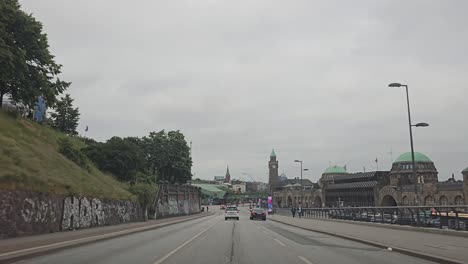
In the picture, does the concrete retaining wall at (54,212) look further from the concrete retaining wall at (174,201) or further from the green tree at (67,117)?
the green tree at (67,117)

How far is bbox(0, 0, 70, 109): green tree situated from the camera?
3559 centimetres

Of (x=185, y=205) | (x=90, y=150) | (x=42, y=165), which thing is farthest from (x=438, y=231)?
(x=185, y=205)

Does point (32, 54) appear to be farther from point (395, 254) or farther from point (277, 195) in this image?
point (277, 195)

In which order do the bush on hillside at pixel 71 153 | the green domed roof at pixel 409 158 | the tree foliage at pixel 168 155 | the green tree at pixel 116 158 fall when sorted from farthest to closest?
the green domed roof at pixel 409 158
the tree foliage at pixel 168 155
the green tree at pixel 116 158
the bush on hillside at pixel 71 153

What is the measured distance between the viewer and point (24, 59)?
36938 millimetres

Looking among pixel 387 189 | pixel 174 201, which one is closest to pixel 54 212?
pixel 174 201

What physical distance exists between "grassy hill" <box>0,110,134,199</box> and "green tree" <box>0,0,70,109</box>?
123 inches

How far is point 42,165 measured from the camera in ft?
107

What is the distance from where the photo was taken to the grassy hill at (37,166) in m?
25.6

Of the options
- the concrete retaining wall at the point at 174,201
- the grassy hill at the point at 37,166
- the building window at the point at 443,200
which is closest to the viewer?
the grassy hill at the point at 37,166

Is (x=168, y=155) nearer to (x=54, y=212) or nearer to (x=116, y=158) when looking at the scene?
(x=116, y=158)

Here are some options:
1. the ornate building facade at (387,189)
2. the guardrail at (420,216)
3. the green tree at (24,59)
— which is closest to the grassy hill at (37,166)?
the green tree at (24,59)

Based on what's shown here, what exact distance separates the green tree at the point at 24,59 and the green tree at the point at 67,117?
99.0 ft

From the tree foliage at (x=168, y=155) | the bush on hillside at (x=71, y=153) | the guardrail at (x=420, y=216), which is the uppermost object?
the tree foliage at (x=168, y=155)
